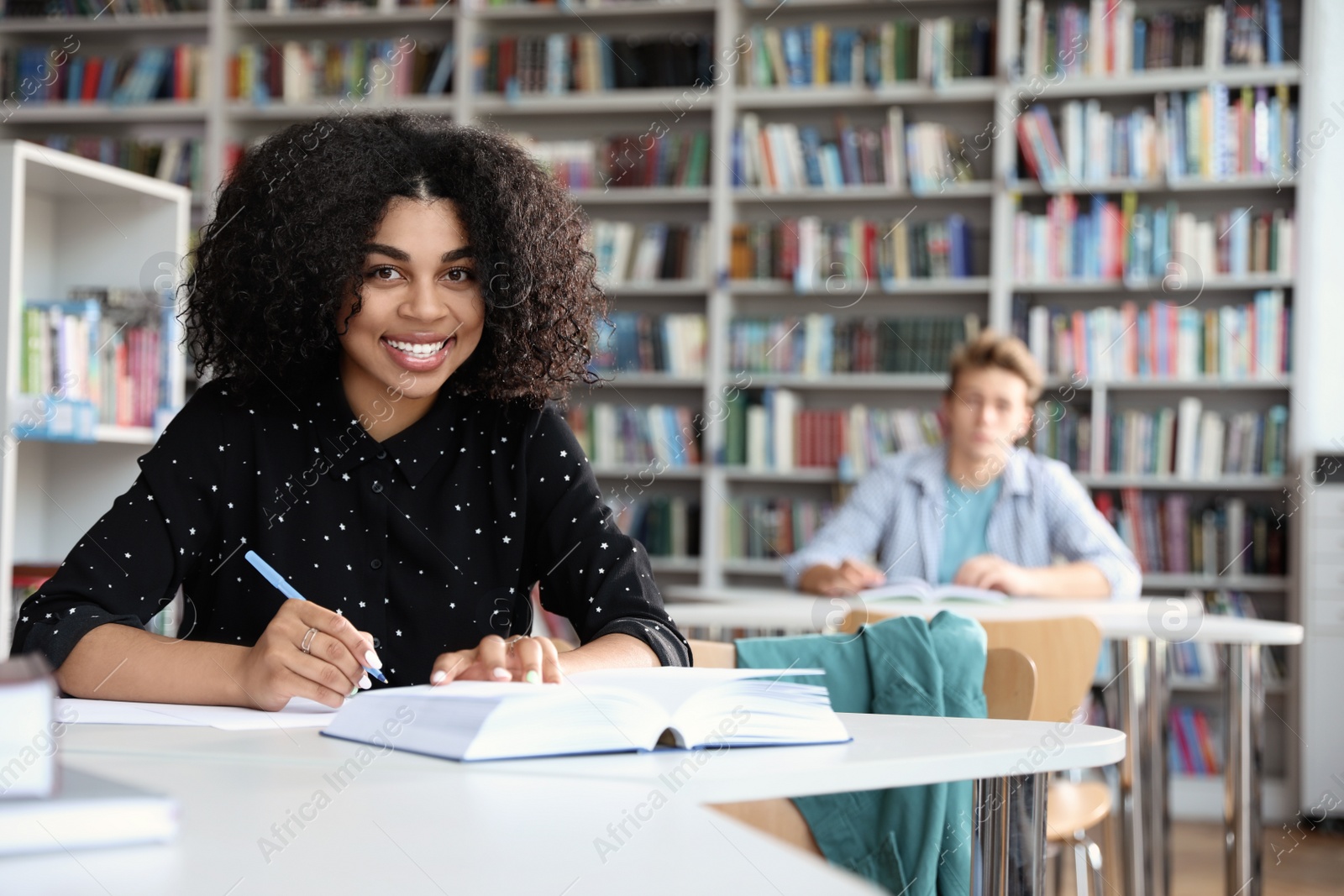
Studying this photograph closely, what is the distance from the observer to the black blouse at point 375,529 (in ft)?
4.65

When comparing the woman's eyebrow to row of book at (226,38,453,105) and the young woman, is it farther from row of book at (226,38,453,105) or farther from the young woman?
row of book at (226,38,453,105)

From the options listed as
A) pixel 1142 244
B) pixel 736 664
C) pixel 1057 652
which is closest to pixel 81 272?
pixel 736 664

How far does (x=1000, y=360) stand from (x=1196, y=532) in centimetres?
149

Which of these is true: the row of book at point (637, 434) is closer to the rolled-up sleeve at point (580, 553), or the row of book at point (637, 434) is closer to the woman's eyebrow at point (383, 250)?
the rolled-up sleeve at point (580, 553)

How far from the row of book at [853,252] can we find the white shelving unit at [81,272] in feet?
7.03

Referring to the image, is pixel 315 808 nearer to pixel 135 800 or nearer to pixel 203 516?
pixel 135 800

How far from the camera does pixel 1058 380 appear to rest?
4.59m

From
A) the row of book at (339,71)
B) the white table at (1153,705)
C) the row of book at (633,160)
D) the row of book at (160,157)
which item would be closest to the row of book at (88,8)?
the row of book at (339,71)

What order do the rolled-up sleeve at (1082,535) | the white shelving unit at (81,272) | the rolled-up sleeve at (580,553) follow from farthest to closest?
1. the rolled-up sleeve at (1082,535)
2. the white shelving unit at (81,272)
3. the rolled-up sleeve at (580,553)

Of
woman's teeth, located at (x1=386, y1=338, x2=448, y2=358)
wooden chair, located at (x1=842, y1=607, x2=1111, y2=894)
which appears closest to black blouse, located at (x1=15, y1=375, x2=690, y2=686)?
woman's teeth, located at (x1=386, y1=338, x2=448, y2=358)

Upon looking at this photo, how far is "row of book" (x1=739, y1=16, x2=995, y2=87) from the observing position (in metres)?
4.68

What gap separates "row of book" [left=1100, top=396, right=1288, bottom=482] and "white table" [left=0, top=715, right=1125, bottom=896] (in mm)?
3622

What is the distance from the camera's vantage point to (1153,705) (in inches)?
108

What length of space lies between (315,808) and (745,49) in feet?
14.6
